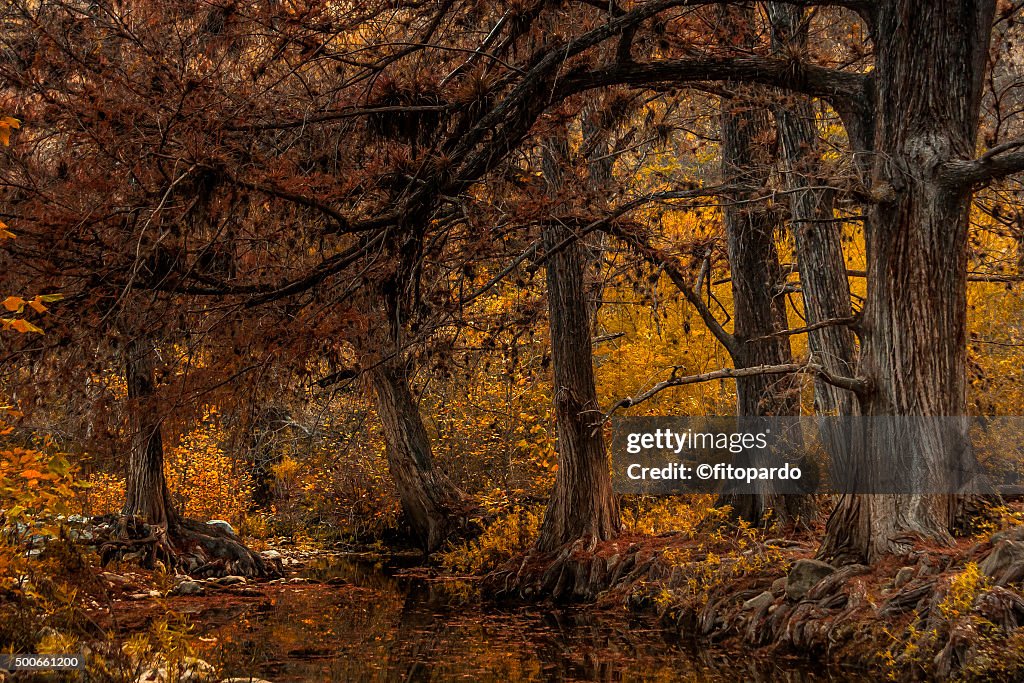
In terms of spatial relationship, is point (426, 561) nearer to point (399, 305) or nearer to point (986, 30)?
point (399, 305)

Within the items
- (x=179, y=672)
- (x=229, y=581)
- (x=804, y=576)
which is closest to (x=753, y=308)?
(x=804, y=576)

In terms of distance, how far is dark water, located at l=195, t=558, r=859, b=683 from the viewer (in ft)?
31.7

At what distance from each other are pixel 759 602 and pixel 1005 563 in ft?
9.83

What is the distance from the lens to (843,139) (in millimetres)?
18062

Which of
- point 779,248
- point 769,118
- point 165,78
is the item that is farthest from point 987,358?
point 165,78

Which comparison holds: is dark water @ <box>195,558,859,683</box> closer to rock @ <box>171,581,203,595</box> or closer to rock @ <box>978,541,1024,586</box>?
rock @ <box>171,581,203,595</box>

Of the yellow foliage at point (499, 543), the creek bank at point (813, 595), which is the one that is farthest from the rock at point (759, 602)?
the yellow foliage at point (499, 543)

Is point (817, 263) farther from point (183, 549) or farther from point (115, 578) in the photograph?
point (183, 549)

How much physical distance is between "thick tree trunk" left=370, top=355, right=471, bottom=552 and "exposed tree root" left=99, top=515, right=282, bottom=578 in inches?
111

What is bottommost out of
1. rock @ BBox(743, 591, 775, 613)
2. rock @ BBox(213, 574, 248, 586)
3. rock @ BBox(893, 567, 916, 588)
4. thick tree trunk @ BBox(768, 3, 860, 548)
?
rock @ BBox(743, 591, 775, 613)

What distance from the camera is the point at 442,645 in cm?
1128

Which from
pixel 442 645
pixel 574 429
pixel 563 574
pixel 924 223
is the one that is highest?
pixel 924 223

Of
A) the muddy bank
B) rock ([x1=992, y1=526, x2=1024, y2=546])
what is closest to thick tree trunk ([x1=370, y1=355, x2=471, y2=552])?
the muddy bank

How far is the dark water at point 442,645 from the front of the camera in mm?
9656
